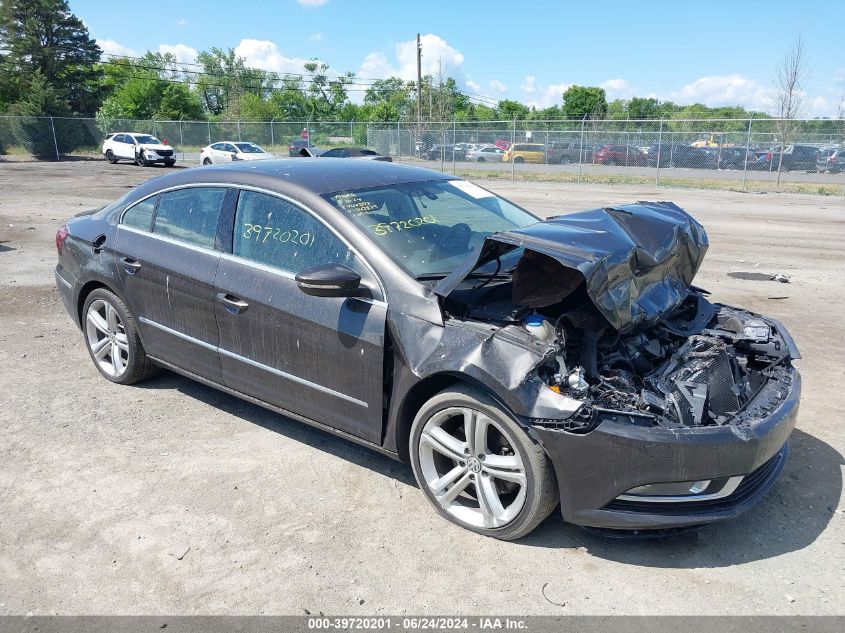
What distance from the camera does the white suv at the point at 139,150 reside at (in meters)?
34.2

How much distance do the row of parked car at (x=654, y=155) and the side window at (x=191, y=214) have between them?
75.3ft

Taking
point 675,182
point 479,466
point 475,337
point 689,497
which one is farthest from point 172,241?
point 675,182

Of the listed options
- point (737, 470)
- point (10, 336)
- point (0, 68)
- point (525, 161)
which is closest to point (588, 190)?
point (525, 161)

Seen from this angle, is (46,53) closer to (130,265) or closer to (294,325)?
(130,265)

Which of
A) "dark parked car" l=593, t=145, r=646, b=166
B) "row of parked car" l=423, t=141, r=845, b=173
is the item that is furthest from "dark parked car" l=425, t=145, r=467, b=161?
"dark parked car" l=593, t=145, r=646, b=166

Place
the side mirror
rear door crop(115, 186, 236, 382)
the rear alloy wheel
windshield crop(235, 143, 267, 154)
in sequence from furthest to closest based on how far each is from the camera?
1. windshield crop(235, 143, 267, 154)
2. the rear alloy wheel
3. rear door crop(115, 186, 236, 382)
4. the side mirror

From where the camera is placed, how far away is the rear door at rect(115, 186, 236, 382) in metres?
4.21

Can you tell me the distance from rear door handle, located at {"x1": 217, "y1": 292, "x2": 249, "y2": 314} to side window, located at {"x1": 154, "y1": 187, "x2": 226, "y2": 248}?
0.38 metres

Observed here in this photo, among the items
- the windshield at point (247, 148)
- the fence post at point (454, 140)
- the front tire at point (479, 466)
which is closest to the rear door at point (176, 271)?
the front tire at point (479, 466)

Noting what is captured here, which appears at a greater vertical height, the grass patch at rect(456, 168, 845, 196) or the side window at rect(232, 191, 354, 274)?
the side window at rect(232, 191, 354, 274)

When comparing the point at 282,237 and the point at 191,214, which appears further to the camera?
the point at 191,214

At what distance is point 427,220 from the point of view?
4.04 m

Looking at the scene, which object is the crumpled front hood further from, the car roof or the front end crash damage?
the car roof

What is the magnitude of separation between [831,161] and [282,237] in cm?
2615
